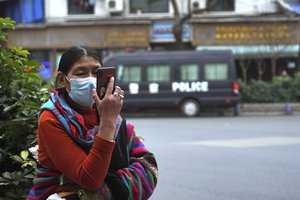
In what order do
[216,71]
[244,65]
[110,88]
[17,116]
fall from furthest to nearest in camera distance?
[244,65] → [216,71] → [17,116] → [110,88]

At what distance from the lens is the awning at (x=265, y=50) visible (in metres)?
23.9

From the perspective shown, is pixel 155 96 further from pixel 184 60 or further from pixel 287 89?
pixel 287 89

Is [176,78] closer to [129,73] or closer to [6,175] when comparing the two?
[129,73]

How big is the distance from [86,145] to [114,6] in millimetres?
23566

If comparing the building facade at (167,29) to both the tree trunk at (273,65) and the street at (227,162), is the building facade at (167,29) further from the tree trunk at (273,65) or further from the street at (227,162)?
the street at (227,162)

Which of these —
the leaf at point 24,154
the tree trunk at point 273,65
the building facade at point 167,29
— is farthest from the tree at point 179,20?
the leaf at point 24,154

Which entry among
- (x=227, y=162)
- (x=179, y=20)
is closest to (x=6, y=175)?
(x=227, y=162)

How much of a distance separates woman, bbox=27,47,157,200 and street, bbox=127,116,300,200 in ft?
12.1

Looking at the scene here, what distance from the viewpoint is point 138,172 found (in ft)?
7.38

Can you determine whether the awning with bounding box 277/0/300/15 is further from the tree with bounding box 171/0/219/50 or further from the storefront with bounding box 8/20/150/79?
the storefront with bounding box 8/20/150/79

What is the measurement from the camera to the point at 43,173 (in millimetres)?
2223

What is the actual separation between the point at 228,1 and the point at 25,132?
2372cm

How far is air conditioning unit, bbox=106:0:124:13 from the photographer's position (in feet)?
82.2

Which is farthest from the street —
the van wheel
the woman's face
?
the van wheel
